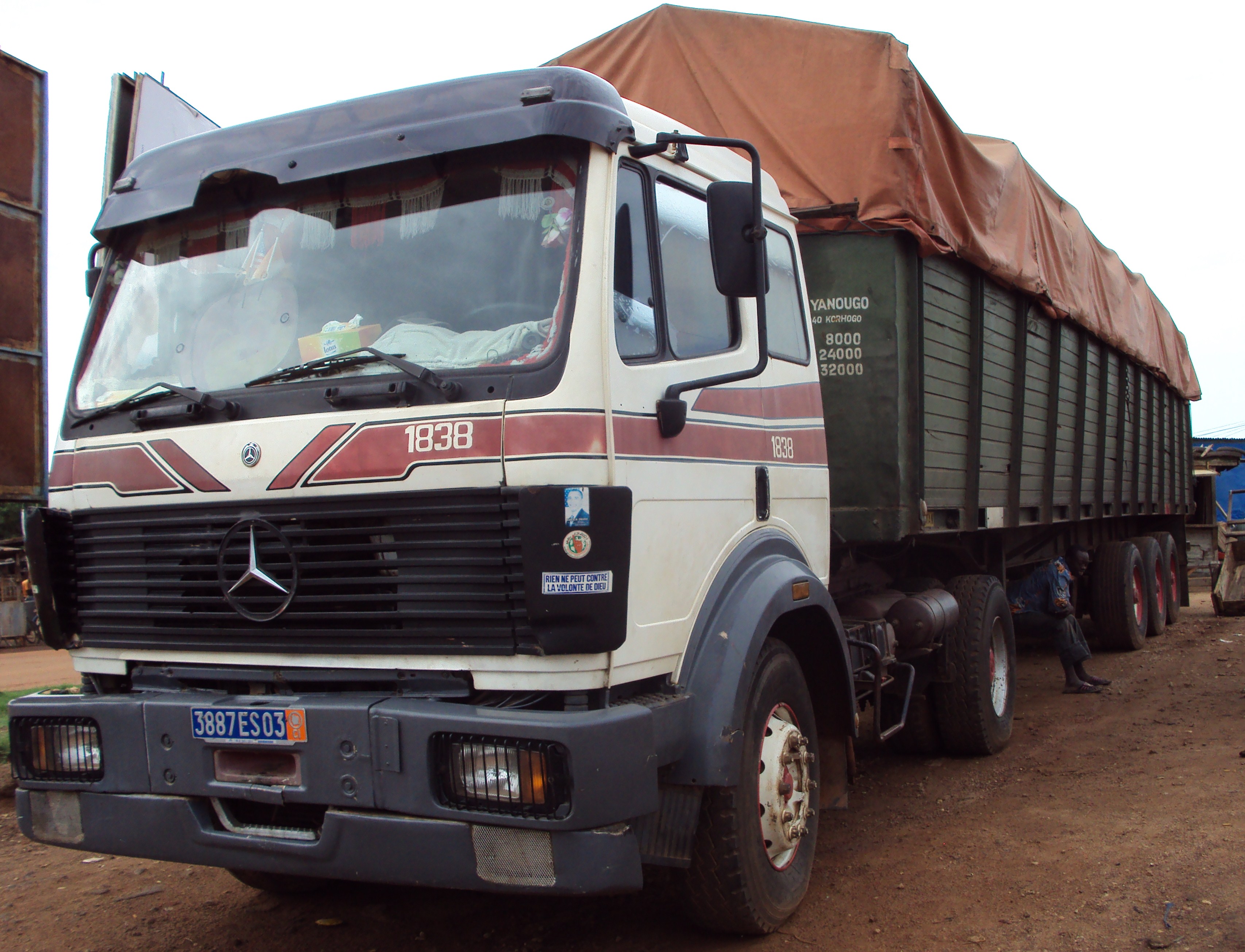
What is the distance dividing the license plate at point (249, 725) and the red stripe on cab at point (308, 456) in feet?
2.00

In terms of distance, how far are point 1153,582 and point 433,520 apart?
34.4ft

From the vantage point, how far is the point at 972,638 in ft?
19.9

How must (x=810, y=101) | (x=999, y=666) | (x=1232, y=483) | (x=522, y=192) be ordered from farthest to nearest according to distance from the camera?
(x=1232, y=483), (x=999, y=666), (x=810, y=101), (x=522, y=192)

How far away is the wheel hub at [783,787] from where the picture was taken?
356cm

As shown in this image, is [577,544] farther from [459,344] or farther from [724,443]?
[724,443]

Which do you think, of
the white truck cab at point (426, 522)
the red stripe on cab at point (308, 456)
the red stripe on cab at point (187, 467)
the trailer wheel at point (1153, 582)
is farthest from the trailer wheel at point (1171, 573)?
the red stripe on cab at point (187, 467)

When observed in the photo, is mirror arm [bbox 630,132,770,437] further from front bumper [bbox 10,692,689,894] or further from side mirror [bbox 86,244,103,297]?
side mirror [bbox 86,244,103,297]

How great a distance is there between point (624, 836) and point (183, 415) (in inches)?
69.0

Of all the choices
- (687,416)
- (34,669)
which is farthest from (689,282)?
(34,669)

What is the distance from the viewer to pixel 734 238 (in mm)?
3137

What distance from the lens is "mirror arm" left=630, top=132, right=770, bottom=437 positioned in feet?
10.3

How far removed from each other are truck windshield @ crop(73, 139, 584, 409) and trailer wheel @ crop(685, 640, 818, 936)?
4.70 feet

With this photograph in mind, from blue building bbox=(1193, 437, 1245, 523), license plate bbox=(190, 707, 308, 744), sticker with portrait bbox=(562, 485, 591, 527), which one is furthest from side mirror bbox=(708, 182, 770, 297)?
blue building bbox=(1193, 437, 1245, 523)

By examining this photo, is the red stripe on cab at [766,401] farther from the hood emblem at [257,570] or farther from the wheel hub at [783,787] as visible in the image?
the hood emblem at [257,570]
